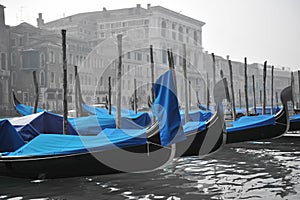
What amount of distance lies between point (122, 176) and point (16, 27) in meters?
20.2

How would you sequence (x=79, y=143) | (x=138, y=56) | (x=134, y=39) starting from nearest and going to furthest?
(x=79, y=143) → (x=138, y=56) → (x=134, y=39)

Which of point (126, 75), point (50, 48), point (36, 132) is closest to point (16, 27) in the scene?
point (50, 48)

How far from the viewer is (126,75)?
1022 inches

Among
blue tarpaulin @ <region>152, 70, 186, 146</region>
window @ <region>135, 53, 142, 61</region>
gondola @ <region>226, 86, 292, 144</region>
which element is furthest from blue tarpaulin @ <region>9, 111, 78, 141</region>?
window @ <region>135, 53, 142, 61</region>

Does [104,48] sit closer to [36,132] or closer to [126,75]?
[126,75]

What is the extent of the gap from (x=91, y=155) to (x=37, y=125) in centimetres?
184

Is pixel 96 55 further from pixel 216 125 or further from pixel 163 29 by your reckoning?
pixel 216 125

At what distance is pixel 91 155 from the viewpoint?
3.71 m

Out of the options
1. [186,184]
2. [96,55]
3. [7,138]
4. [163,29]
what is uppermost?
[163,29]

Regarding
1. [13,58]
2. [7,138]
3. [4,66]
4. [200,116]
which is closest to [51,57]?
[13,58]

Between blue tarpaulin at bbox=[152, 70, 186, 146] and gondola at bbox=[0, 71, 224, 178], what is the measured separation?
0.02 metres

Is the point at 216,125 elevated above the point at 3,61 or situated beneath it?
situated beneath

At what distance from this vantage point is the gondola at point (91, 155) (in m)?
3.73

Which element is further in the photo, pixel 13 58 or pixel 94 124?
pixel 13 58
